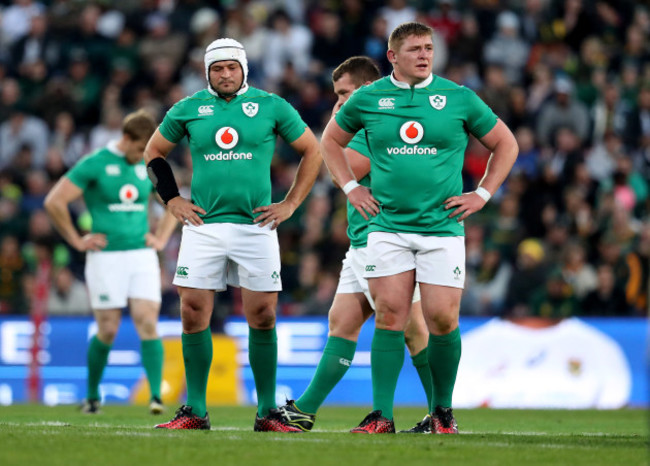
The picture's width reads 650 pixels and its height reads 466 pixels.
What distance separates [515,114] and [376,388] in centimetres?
1157

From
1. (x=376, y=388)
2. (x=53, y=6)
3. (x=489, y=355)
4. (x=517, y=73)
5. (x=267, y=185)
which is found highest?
(x=53, y=6)

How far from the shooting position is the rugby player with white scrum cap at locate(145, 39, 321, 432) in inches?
327

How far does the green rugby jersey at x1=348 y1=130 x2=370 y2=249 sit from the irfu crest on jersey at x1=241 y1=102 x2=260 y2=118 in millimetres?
836

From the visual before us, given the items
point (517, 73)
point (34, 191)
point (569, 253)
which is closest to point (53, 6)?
point (34, 191)

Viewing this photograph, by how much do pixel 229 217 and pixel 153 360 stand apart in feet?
13.2

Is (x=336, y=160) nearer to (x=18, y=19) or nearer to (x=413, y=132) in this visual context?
(x=413, y=132)

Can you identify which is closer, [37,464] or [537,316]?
[37,464]

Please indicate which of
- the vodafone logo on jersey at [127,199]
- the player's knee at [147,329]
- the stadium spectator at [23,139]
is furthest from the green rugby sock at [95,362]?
the stadium spectator at [23,139]

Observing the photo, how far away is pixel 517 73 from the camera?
2003 centimetres

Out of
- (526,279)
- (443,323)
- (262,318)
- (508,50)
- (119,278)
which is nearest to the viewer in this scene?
(443,323)

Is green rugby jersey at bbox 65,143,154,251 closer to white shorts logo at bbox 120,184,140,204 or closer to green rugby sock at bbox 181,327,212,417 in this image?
white shorts logo at bbox 120,184,140,204

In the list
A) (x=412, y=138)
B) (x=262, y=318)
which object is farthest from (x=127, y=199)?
(x=412, y=138)

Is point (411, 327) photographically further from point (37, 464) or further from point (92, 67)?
point (92, 67)

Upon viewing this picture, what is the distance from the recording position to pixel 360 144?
884 centimetres
